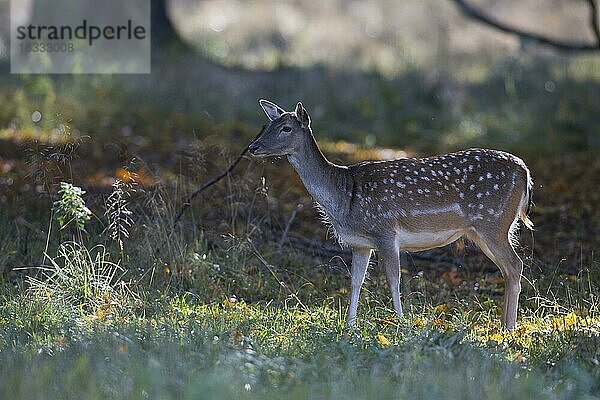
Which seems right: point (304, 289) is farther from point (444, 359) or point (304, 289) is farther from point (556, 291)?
point (444, 359)

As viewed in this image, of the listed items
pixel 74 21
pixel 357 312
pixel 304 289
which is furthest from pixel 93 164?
pixel 74 21

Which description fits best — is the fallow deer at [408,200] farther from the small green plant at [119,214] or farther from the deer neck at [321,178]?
the small green plant at [119,214]

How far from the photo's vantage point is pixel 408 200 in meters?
7.71

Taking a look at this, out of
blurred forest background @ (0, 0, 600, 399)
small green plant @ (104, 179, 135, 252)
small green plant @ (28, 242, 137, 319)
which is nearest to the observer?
blurred forest background @ (0, 0, 600, 399)

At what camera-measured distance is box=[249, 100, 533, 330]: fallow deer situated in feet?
25.2

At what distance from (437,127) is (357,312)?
23.8ft

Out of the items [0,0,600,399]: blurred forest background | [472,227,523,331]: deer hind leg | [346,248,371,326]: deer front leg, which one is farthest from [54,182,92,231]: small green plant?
[472,227,523,331]: deer hind leg

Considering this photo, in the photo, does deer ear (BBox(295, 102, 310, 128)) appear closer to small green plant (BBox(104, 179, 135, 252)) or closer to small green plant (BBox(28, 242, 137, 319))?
small green plant (BBox(104, 179, 135, 252))

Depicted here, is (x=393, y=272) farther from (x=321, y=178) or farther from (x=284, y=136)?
(x=284, y=136)

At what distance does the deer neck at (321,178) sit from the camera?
7758mm

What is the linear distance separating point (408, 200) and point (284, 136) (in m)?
0.99

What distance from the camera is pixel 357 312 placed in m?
7.73

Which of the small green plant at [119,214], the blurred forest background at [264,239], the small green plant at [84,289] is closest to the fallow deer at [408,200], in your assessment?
the blurred forest background at [264,239]

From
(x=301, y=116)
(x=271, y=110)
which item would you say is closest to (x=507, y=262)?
(x=301, y=116)
